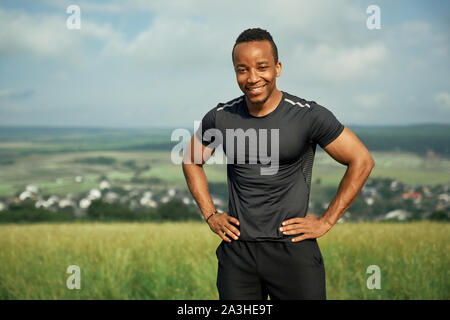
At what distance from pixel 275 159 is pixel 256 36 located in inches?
40.5

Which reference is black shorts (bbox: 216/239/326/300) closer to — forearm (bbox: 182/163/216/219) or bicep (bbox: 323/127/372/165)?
forearm (bbox: 182/163/216/219)

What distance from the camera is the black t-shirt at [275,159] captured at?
3.56 m

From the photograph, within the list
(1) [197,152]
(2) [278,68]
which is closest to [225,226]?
(1) [197,152]

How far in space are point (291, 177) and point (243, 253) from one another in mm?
764

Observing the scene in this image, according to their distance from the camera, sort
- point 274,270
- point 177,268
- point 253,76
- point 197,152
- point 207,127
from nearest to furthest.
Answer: point 253,76
point 274,270
point 207,127
point 197,152
point 177,268

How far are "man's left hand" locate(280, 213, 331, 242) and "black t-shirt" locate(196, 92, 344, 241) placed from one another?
0.06 metres

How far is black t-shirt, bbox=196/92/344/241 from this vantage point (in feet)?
11.7

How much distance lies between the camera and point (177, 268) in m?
7.30

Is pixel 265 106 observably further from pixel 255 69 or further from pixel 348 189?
pixel 348 189

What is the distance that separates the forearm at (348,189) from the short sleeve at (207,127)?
1.21 meters

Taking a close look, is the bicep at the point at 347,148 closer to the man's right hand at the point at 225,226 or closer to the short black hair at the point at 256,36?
the short black hair at the point at 256,36

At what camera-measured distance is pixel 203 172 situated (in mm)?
4176
